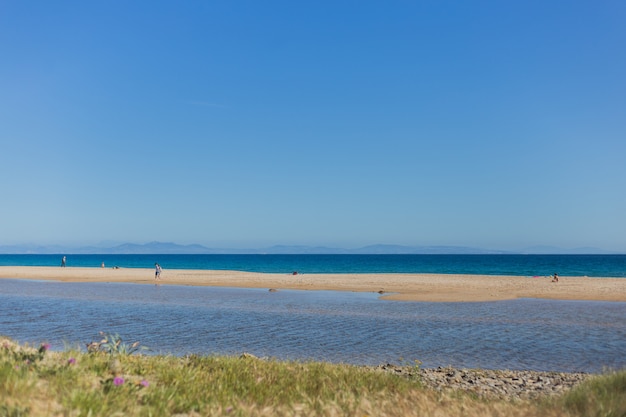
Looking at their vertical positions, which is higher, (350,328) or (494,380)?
(494,380)

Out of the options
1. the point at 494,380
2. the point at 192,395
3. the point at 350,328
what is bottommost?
the point at 350,328

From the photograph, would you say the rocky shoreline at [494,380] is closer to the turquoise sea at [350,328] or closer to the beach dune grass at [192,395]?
the turquoise sea at [350,328]

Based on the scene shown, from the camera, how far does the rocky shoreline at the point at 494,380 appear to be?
1199cm

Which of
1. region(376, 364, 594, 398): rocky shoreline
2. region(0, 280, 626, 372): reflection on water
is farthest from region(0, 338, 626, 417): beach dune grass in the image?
region(0, 280, 626, 372): reflection on water

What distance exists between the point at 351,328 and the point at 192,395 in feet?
55.2

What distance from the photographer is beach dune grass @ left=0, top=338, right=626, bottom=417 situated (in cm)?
615

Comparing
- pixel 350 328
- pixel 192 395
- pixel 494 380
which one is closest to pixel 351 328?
pixel 350 328

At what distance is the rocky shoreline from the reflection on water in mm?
1481

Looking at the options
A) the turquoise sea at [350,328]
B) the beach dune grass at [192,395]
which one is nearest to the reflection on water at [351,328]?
the turquoise sea at [350,328]

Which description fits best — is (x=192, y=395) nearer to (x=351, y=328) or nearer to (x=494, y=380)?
(x=494, y=380)

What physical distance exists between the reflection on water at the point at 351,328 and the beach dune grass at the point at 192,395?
7903 mm

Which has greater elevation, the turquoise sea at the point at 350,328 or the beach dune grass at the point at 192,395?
the beach dune grass at the point at 192,395

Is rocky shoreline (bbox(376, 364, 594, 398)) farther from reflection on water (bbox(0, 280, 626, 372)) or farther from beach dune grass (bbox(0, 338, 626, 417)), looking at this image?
beach dune grass (bbox(0, 338, 626, 417))

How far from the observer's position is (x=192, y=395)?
743 centimetres
